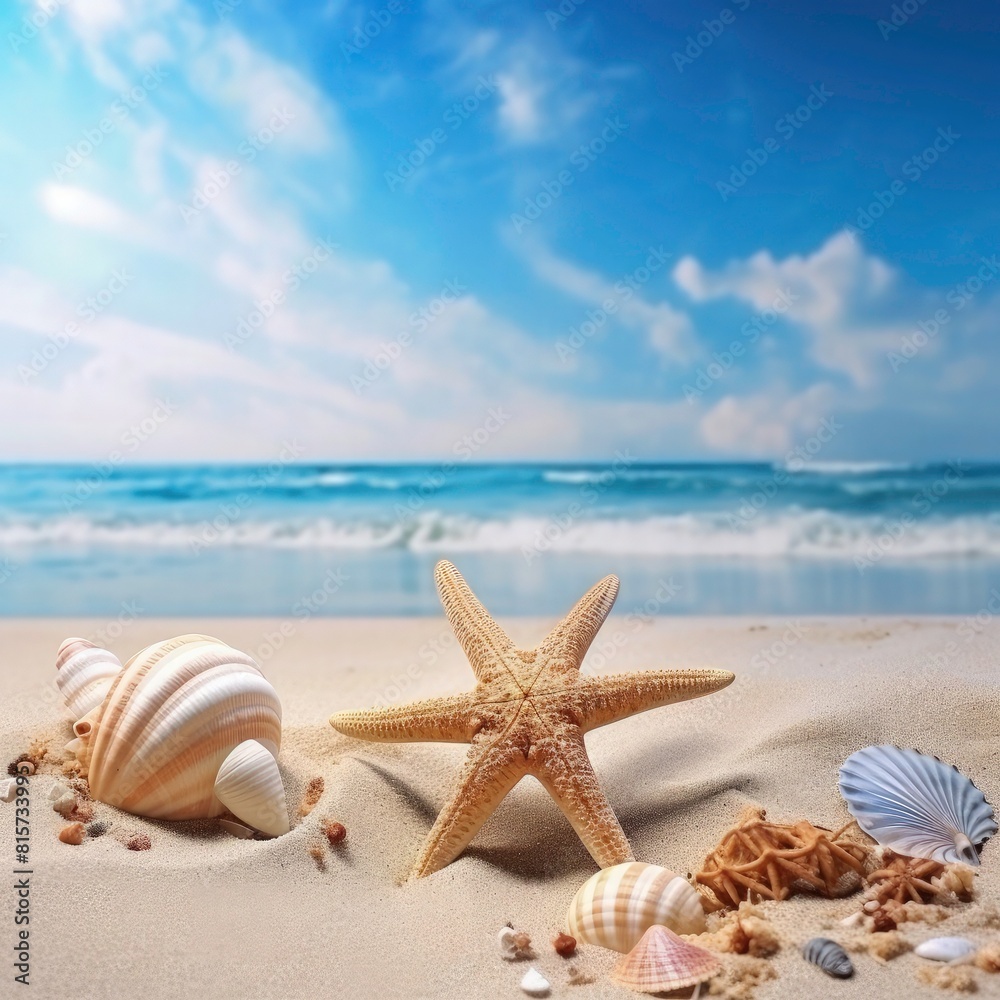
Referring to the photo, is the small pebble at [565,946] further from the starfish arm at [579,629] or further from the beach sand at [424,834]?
the starfish arm at [579,629]

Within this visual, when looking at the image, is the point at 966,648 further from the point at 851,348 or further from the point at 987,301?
the point at 987,301

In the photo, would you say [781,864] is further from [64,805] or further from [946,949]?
[64,805]

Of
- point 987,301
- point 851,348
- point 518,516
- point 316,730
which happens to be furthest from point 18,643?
point 987,301

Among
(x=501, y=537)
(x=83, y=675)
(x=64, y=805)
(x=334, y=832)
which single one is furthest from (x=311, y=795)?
(x=501, y=537)

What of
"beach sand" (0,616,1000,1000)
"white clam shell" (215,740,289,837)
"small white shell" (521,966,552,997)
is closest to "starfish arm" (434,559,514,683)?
"beach sand" (0,616,1000,1000)

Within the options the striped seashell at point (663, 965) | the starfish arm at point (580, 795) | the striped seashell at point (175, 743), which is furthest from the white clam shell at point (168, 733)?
the striped seashell at point (663, 965)

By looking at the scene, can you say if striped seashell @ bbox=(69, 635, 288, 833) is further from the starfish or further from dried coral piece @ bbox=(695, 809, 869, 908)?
dried coral piece @ bbox=(695, 809, 869, 908)
